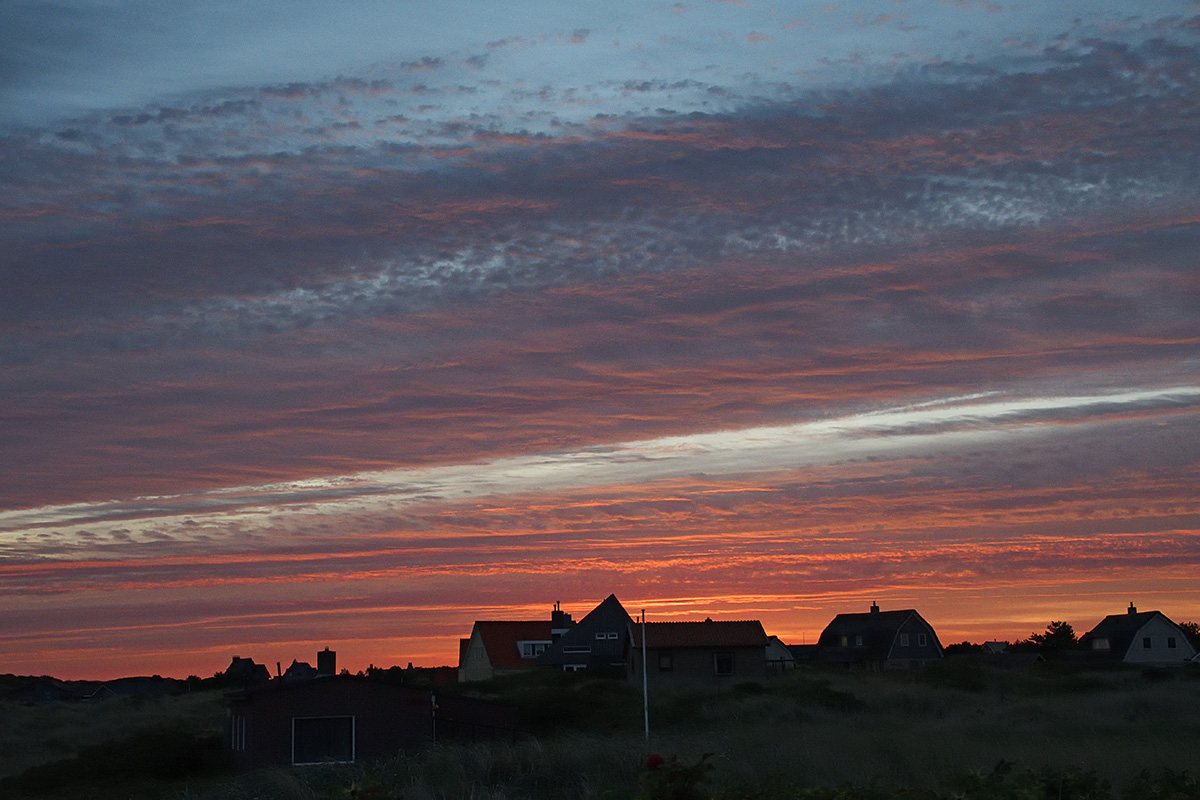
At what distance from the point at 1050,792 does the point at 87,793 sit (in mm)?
28122

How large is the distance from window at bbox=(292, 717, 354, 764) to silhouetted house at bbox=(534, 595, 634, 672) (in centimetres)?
3498

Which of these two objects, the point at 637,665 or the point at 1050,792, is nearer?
the point at 1050,792

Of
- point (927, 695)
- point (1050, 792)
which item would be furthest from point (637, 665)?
point (1050, 792)

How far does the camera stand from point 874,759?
24562 mm

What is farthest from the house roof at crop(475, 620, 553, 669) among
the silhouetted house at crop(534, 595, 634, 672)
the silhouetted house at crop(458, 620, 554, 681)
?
the silhouetted house at crop(534, 595, 634, 672)

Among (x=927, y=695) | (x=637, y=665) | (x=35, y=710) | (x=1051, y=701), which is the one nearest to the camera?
(x=1051, y=701)

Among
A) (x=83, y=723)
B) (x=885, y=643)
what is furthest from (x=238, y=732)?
(x=885, y=643)

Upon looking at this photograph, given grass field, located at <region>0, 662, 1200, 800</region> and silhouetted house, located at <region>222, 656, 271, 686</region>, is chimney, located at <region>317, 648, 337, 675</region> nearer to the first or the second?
grass field, located at <region>0, 662, 1200, 800</region>

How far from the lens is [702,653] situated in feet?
209

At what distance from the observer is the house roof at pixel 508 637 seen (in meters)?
79.8

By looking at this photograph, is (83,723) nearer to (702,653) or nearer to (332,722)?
(702,653)

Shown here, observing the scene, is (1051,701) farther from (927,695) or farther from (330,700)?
(330,700)

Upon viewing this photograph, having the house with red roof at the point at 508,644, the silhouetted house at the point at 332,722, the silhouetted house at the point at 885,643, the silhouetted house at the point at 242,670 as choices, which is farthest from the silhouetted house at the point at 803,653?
the silhouetted house at the point at 332,722

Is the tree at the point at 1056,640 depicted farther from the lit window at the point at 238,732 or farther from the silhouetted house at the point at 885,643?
the lit window at the point at 238,732
